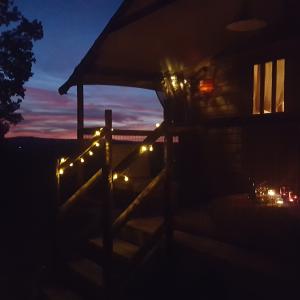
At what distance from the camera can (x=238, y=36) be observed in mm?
9398

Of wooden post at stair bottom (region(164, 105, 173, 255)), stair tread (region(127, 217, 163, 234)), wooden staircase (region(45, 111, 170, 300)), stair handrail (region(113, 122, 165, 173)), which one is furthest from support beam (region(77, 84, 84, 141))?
wooden post at stair bottom (region(164, 105, 173, 255))

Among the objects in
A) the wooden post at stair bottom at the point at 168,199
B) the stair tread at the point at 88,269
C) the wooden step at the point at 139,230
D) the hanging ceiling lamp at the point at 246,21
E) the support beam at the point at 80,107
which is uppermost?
the hanging ceiling lamp at the point at 246,21

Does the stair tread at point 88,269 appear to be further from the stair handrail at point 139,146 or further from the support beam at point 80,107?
the support beam at point 80,107

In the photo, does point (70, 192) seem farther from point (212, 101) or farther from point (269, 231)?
point (269, 231)

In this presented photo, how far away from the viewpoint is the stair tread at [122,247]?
6.98m

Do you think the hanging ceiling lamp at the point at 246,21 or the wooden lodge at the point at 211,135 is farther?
the hanging ceiling lamp at the point at 246,21

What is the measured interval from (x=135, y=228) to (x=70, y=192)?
188 inches

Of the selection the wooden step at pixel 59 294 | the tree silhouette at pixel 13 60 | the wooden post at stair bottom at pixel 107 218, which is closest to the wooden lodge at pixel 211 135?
the wooden post at stair bottom at pixel 107 218

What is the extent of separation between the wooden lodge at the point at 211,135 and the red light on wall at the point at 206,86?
0.03m

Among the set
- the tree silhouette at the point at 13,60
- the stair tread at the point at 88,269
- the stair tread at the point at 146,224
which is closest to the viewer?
the stair tread at the point at 88,269

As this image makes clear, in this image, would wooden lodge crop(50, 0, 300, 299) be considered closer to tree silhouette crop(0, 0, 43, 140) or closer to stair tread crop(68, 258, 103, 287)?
stair tread crop(68, 258, 103, 287)

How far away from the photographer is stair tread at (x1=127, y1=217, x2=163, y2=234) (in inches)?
297

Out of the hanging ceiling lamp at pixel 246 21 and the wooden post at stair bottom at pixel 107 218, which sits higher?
the hanging ceiling lamp at pixel 246 21

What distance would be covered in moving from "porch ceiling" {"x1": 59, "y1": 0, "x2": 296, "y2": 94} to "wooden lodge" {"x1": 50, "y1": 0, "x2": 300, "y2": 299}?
27 millimetres
